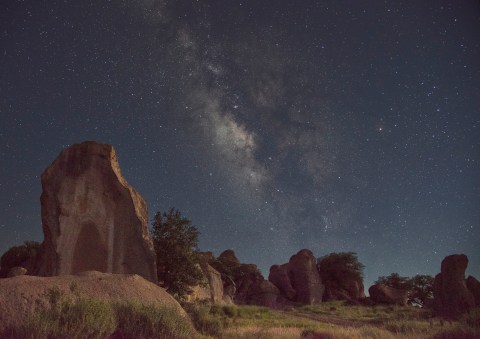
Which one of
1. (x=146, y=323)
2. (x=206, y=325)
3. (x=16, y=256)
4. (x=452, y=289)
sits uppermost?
(x=16, y=256)

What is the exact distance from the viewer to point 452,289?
31.4 m

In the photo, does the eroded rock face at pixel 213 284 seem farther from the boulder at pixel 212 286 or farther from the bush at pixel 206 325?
the bush at pixel 206 325

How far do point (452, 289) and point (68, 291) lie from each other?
34.7 meters

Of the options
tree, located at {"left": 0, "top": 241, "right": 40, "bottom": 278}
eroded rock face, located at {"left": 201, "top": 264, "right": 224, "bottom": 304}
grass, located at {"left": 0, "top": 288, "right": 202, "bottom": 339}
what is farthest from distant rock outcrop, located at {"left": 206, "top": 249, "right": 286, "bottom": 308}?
grass, located at {"left": 0, "top": 288, "right": 202, "bottom": 339}

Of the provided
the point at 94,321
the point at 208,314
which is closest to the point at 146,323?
the point at 94,321

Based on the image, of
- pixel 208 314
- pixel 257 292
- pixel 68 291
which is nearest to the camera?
pixel 68 291

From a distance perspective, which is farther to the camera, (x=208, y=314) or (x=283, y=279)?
(x=283, y=279)

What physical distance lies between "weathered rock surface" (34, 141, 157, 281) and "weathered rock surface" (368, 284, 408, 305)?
1684 inches

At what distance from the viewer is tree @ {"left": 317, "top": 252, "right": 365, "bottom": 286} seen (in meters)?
57.6

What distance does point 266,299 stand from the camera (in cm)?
4775

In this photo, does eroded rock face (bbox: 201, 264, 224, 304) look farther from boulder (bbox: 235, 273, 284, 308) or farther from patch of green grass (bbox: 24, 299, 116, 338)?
patch of green grass (bbox: 24, 299, 116, 338)

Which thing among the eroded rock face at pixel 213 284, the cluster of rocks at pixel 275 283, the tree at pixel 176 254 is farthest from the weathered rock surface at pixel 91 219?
the cluster of rocks at pixel 275 283

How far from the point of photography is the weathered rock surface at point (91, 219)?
18.7m

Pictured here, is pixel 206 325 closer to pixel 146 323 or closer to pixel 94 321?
pixel 146 323
